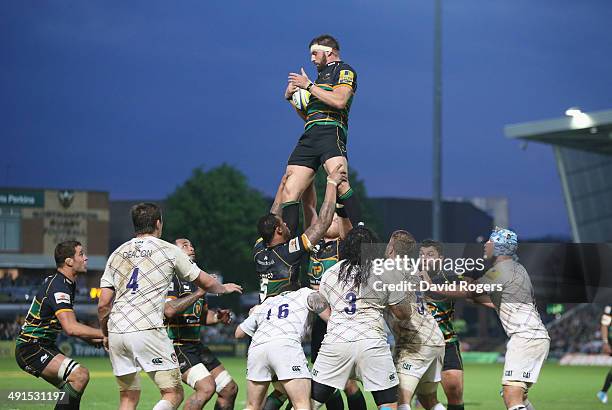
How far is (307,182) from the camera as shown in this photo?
1280 cm

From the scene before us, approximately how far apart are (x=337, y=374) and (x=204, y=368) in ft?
12.7

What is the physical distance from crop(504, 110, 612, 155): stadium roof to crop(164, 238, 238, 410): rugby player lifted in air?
3353 centimetres

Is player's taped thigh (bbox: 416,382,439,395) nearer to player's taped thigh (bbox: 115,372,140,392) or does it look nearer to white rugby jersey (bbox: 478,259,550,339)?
white rugby jersey (bbox: 478,259,550,339)

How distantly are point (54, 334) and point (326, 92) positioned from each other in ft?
14.7

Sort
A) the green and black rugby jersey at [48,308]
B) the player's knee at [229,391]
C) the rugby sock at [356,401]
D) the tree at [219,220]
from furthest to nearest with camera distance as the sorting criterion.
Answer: the tree at [219,220] → the player's knee at [229,391] → the green and black rugby jersey at [48,308] → the rugby sock at [356,401]

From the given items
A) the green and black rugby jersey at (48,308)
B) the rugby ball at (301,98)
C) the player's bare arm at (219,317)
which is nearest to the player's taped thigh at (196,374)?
the player's bare arm at (219,317)

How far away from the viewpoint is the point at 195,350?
1399 cm

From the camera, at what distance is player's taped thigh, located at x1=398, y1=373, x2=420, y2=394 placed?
1180 centimetres

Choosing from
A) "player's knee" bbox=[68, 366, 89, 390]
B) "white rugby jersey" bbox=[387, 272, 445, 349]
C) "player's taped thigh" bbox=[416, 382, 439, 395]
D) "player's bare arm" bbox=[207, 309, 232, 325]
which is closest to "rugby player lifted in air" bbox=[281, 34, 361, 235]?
"white rugby jersey" bbox=[387, 272, 445, 349]

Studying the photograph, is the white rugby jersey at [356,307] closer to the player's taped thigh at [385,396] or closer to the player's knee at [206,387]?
the player's taped thigh at [385,396]

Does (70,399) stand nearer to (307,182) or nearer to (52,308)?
(52,308)

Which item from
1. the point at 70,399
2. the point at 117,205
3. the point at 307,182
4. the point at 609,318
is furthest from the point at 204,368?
the point at 117,205

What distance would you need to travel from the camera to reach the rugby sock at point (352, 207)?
41.3 ft

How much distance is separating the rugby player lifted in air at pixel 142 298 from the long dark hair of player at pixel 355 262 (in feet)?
3.85
